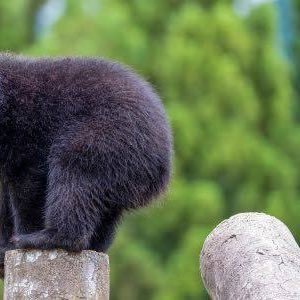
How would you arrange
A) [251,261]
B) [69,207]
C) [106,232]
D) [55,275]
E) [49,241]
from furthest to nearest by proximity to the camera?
[106,232] → [69,207] → [49,241] → [251,261] → [55,275]

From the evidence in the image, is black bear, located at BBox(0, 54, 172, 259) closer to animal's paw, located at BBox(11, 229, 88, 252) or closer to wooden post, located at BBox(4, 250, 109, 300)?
animal's paw, located at BBox(11, 229, 88, 252)

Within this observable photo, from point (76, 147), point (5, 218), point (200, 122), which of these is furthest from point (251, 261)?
point (200, 122)

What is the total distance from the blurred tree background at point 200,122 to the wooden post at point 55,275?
7.64 meters

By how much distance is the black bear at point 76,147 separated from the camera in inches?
209

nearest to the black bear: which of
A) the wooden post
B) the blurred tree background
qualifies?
the wooden post

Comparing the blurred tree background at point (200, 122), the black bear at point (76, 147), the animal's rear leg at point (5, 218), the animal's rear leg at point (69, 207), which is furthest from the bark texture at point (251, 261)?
the blurred tree background at point (200, 122)

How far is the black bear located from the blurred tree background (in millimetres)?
7131

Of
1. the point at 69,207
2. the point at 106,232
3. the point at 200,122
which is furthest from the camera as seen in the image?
the point at 200,122

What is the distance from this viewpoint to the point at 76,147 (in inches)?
210

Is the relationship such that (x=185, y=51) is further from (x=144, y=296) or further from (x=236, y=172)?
(x=144, y=296)

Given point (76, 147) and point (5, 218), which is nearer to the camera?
point (76, 147)

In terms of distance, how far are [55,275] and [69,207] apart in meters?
0.50

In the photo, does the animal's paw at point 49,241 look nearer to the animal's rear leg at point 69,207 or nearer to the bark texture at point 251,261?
the animal's rear leg at point 69,207

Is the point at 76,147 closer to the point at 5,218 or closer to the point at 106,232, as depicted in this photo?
the point at 106,232
